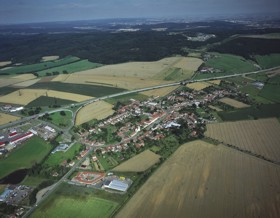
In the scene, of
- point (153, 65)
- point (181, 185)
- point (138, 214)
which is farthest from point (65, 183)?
point (153, 65)

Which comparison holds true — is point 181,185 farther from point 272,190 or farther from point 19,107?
point 19,107

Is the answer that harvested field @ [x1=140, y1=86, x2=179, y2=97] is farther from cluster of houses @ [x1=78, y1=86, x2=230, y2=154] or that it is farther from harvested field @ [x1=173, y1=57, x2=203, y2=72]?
harvested field @ [x1=173, y1=57, x2=203, y2=72]

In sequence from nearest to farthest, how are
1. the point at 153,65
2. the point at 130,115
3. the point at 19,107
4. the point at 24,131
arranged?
the point at 24,131 < the point at 130,115 < the point at 19,107 < the point at 153,65

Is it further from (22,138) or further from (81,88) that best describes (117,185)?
(81,88)

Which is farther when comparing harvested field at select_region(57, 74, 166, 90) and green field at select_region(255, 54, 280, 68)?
green field at select_region(255, 54, 280, 68)

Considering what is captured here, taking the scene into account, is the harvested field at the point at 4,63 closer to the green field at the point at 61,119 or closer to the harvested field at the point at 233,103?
the green field at the point at 61,119

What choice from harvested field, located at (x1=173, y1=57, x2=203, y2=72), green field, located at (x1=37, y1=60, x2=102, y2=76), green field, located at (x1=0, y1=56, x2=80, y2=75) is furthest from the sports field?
green field, located at (x1=0, y1=56, x2=80, y2=75)
